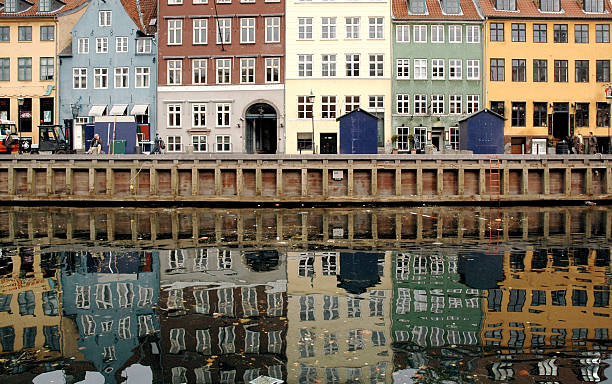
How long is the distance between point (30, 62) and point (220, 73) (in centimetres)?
1569

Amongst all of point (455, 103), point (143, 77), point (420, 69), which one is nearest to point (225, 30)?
point (143, 77)

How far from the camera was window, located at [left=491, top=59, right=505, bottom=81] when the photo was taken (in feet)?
195

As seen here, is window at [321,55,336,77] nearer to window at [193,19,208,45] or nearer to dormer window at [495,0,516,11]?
window at [193,19,208,45]

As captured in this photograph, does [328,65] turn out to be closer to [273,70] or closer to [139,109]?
[273,70]

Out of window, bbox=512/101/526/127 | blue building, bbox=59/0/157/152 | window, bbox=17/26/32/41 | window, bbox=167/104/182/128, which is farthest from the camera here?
window, bbox=17/26/32/41

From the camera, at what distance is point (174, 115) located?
2347 inches

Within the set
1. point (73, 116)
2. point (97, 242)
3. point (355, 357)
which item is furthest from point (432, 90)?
point (355, 357)

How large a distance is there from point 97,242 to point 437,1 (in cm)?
4366

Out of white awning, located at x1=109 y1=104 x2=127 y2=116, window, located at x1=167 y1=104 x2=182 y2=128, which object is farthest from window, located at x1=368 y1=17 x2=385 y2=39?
white awning, located at x1=109 y1=104 x2=127 y2=116

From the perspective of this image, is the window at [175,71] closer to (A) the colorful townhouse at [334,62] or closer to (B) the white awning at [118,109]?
(B) the white awning at [118,109]

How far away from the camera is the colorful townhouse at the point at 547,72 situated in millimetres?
59000

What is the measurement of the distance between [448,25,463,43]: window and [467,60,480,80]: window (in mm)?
1936

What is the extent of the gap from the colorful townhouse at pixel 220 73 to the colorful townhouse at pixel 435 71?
9430 mm

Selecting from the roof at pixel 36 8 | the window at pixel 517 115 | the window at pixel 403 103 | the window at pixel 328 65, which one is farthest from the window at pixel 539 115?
the roof at pixel 36 8
